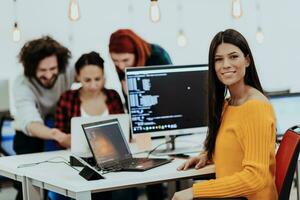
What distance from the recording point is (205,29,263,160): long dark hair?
2.66 m

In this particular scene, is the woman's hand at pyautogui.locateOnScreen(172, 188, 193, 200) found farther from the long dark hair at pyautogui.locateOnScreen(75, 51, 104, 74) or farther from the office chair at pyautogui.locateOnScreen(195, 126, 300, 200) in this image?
the long dark hair at pyautogui.locateOnScreen(75, 51, 104, 74)

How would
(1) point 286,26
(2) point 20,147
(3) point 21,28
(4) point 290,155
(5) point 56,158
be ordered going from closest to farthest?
(4) point 290,155 < (5) point 56,158 < (2) point 20,147 < (3) point 21,28 < (1) point 286,26

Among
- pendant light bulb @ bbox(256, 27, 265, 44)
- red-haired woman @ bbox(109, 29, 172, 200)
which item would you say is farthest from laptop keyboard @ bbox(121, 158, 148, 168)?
pendant light bulb @ bbox(256, 27, 265, 44)

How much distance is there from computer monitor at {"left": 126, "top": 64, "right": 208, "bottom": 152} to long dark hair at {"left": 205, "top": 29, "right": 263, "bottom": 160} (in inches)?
26.7

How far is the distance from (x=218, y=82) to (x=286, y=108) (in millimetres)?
1298

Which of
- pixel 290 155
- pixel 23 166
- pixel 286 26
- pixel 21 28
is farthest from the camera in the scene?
pixel 286 26

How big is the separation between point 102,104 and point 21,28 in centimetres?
231

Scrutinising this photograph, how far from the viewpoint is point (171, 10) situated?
6.54m

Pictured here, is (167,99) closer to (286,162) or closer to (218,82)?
(218,82)

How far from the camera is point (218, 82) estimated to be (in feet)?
9.06

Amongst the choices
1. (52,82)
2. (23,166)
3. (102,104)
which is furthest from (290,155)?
(52,82)

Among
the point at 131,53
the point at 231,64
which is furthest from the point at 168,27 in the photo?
the point at 231,64

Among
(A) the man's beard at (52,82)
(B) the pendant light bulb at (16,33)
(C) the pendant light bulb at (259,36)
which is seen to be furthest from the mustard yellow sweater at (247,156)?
(C) the pendant light bulb at (259,36)

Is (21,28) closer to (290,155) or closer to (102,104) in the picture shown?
(102,104)
